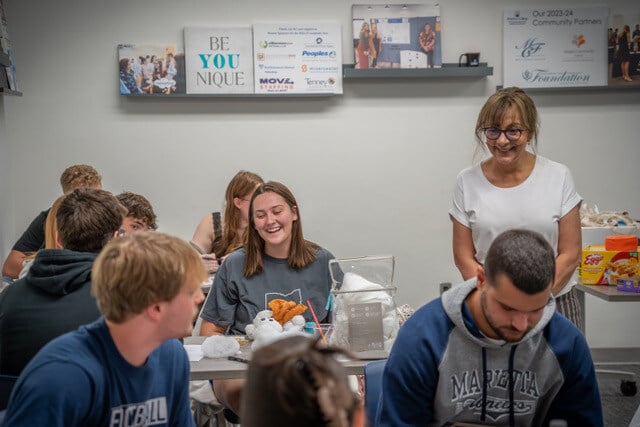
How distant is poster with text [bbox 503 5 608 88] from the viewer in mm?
4961

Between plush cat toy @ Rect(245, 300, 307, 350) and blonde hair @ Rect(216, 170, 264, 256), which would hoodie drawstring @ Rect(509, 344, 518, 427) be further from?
blonde hair @ Rect(216, 170, 264, 256)

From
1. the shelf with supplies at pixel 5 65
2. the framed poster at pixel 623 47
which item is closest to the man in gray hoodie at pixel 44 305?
the shelf with supplies at pixel 5 65

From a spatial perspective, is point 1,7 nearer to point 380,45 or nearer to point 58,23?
point 58,23

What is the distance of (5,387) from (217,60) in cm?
316

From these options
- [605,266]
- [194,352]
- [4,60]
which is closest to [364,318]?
[194,352]

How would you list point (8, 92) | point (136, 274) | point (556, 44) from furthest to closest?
point (556, 44)
point (8, 92)
point (136, 274)

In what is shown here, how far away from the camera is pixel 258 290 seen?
305cm

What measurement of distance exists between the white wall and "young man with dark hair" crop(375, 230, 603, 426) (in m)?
3.29

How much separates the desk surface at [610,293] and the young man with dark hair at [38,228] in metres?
2.82

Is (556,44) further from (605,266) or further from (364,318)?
(364,318)

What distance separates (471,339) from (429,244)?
133 inches

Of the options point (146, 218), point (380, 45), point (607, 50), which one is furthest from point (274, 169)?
point (607, 50)

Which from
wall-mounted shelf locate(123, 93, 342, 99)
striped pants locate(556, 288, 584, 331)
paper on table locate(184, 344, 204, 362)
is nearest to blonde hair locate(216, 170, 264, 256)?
wall-mounted shelf locate(123, 93, 342, 99)

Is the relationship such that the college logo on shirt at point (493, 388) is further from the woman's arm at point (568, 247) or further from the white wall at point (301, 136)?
the white wall at point (301, 136)
